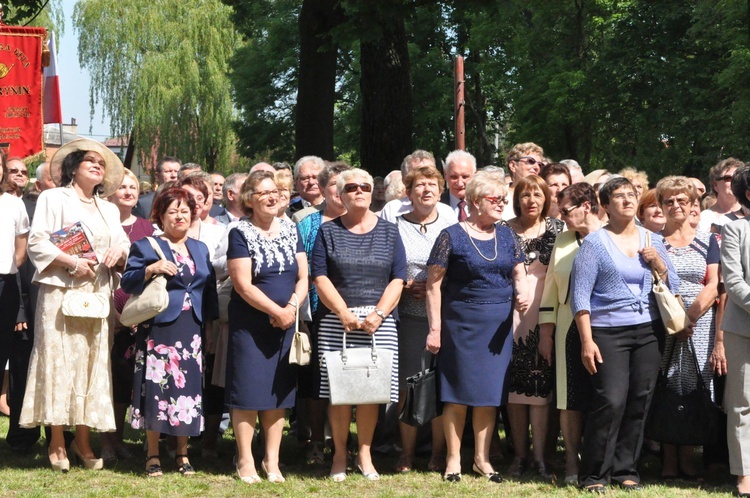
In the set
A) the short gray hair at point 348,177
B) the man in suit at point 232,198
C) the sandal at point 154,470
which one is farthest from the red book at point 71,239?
the short gray hair at point 348,177

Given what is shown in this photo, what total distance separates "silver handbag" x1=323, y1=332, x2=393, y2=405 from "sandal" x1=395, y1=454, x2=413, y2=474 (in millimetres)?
628

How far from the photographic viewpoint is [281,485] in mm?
6914

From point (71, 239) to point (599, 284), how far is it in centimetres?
361

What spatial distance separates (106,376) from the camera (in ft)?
24.0

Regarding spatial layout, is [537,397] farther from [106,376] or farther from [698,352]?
[106,376]

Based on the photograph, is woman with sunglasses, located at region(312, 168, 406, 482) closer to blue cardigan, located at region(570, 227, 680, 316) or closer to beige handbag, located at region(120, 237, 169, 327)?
beige handbag, located at region(120, 237, 169, 327)

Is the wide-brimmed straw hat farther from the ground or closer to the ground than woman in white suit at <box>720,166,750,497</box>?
→ farther from the ground

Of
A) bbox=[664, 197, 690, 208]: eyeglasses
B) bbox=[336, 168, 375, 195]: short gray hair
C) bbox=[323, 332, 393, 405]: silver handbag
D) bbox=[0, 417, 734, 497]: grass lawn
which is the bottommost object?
bbox=[0, 417, 734, 497]: grass lawn

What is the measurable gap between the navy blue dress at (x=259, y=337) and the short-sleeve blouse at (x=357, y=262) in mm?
260

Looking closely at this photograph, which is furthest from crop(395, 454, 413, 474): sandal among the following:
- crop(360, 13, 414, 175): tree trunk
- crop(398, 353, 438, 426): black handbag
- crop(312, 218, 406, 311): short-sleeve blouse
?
crop(360, 13, 414, 175): tree trunk

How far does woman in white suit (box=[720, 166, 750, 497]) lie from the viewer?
21.7 feet

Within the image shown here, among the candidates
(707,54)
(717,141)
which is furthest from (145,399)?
(707,54)

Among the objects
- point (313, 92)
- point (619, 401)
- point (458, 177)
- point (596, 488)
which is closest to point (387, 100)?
point (313, 92)

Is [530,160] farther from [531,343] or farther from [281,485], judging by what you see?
[281,485]
